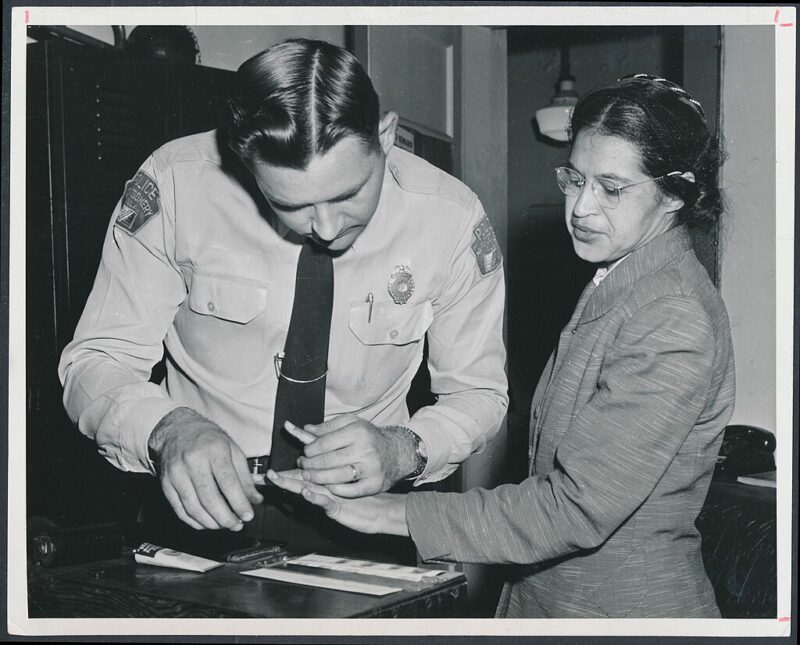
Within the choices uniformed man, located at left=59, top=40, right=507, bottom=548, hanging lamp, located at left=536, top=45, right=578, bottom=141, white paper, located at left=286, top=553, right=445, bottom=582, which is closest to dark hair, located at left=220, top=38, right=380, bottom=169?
uniformed man, located at left=59, top=40, right=507, bottom=548

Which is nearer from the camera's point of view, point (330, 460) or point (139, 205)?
point (330, 460)

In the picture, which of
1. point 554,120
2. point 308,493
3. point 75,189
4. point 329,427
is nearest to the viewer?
point 308,493

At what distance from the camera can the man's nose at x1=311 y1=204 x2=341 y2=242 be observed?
1363mm

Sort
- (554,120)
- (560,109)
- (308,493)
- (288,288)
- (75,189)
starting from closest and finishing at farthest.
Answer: (308,493), (288,288), (75,189), (554,120), (560,109)

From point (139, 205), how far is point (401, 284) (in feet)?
1.78

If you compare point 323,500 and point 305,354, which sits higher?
point 305,354

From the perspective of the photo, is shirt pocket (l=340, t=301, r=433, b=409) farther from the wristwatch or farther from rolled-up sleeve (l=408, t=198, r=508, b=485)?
the wristwatch

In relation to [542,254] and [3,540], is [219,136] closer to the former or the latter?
[542,254]

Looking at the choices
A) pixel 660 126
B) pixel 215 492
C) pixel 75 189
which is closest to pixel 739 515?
pixel 660 126

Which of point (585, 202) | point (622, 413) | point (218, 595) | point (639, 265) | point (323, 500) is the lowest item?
point (218, 595)

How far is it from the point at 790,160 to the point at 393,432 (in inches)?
34.3

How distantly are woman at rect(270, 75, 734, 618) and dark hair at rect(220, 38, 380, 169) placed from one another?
0.38m

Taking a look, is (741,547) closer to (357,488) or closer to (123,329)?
(357,488)

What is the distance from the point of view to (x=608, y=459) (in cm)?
113
